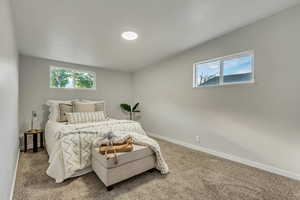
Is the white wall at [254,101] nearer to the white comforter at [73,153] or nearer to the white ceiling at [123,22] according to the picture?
the white ceiling at [123,22]

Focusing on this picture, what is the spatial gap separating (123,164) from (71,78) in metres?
3.21

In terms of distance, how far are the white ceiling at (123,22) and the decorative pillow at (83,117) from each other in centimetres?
142

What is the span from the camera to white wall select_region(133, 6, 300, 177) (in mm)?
2005

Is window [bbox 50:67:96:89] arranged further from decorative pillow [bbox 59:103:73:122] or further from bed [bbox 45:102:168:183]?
bed [bbox 45:102:168:183]

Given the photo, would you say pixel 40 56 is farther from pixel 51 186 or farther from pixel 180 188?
pixel 180 188

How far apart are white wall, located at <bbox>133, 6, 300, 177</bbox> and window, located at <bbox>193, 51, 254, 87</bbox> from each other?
115mm

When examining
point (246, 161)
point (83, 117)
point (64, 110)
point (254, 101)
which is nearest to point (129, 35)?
point (83, 117)

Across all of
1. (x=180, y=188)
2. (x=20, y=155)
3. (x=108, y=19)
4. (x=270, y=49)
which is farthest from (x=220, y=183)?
(x=20, y=155)

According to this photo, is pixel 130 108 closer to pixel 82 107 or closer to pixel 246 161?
pixel 82 107

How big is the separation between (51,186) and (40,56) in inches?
117

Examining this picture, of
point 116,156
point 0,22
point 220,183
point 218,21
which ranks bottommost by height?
point 220,183

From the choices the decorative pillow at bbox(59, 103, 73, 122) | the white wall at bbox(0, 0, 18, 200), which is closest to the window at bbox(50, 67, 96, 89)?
the decorative pillow at bbox(59, 103, 73, 122)

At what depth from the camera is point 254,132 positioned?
2.34m

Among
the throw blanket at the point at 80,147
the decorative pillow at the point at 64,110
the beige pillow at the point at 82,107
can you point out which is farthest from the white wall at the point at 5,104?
the beige pillow at the point at 82,107
